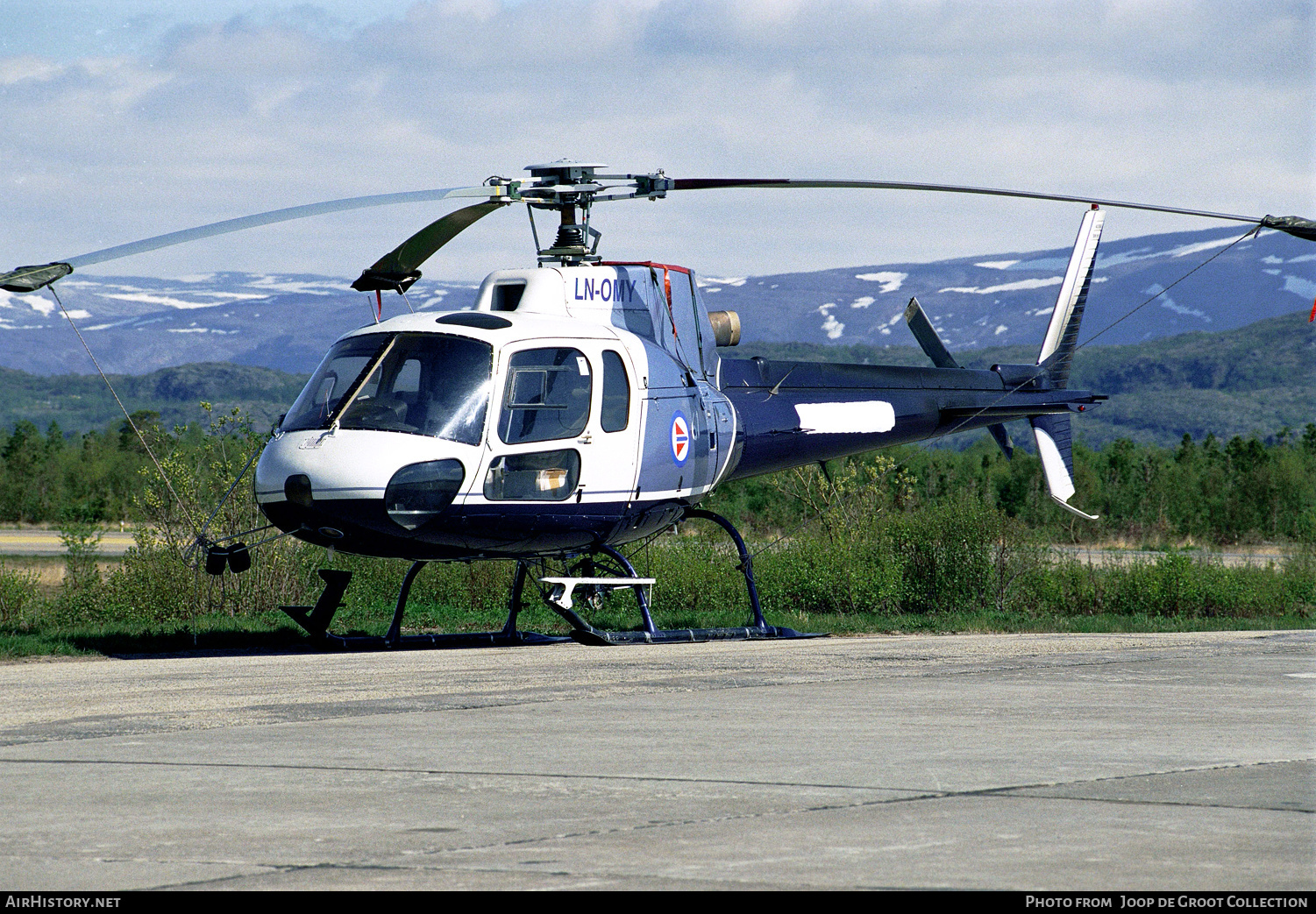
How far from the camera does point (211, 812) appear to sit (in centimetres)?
627

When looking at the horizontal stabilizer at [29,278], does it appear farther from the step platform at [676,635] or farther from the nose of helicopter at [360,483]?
the step platform at [676,635]

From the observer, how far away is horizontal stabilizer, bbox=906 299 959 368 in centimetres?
1978

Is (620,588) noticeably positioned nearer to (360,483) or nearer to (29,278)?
(360,483)

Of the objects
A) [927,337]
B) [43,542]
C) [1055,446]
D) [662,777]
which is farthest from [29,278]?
[43,542]

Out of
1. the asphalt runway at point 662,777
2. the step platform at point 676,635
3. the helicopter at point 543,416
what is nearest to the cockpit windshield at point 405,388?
the helicopter at point 543,416

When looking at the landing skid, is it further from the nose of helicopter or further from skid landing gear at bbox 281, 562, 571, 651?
the nose of helicopter

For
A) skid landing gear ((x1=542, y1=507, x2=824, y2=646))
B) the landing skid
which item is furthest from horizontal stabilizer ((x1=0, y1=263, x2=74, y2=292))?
skid landing gear ((x1=542, y1=507, x2=824, y2=646))

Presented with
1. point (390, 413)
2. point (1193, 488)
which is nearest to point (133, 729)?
point (390, 413)

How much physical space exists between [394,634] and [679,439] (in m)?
3.76

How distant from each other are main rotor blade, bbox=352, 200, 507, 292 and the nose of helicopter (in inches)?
110

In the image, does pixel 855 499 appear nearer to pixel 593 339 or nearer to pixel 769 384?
pixel 769 384

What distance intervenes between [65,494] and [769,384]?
48.4m

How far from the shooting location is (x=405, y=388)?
13930 mm

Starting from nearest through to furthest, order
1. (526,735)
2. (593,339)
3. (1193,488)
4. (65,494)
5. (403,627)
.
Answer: (526,735), (593,339), (403,627), (1193,488), (65,494)
